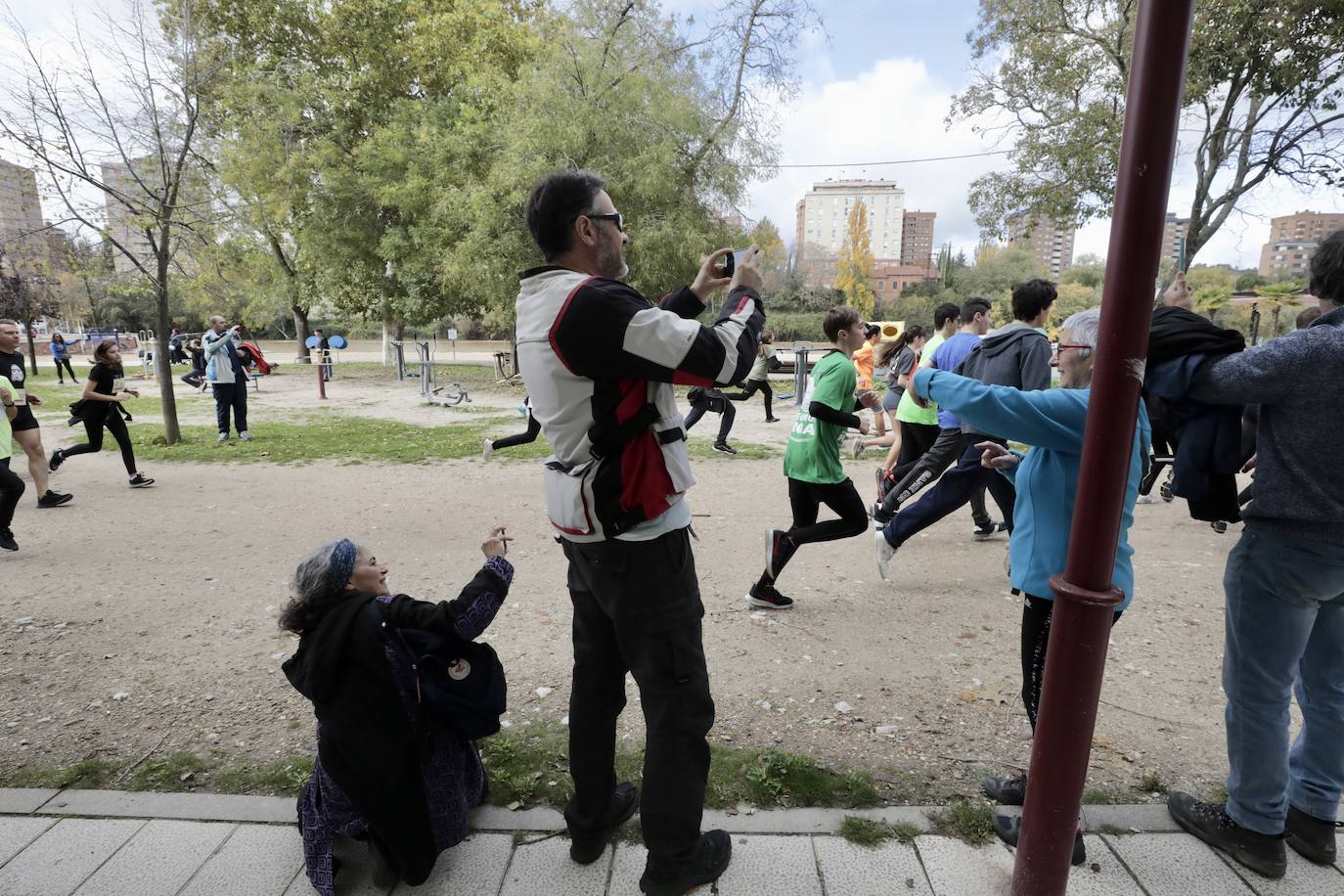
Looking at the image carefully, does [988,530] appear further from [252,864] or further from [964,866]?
[252,864]

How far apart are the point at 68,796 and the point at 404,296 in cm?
2210

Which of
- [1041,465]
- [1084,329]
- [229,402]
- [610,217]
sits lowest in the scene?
[229,402]

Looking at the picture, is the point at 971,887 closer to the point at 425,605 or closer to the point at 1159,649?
the point at 425,605

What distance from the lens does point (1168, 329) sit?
204 cm

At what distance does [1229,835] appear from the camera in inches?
92.7

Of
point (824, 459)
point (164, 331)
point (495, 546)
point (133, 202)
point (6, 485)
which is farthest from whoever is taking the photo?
point (164, 331)

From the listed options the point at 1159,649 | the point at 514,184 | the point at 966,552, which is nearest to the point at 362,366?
the point at 514,184

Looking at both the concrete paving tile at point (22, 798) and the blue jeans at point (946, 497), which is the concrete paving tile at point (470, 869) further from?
the blue jeans at point (946, 497)

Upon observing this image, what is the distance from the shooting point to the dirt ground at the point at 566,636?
3158 millimetres

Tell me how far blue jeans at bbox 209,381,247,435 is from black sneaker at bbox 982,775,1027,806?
11.1 m

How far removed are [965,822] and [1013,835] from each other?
15cm

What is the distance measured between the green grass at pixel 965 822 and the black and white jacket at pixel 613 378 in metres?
1.49

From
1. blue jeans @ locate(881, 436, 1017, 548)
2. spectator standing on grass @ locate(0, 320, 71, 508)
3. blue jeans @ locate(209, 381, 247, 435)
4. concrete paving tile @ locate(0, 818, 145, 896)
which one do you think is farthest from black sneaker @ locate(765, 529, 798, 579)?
blue jeans @ locate(209, 381, 247, 435)

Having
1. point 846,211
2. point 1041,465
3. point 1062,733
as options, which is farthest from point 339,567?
point 846,211
